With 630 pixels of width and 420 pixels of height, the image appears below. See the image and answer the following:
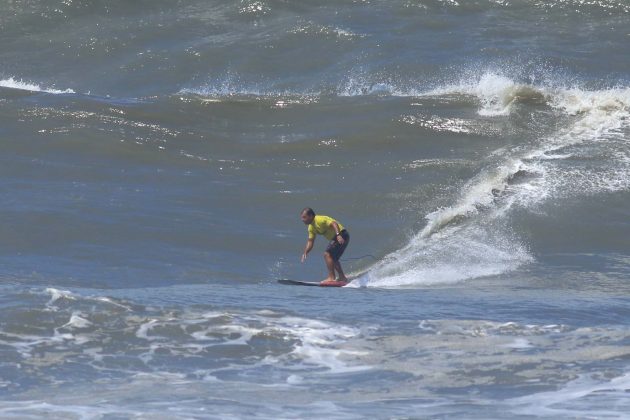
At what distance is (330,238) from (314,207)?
7.34ft

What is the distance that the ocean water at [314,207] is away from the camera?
888 centimetres

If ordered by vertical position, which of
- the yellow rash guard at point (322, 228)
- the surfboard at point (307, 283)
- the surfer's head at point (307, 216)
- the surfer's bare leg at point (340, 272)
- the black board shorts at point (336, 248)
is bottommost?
the surfboard at point (307, 283)

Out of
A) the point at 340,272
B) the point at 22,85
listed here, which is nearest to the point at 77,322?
the point at 340,272

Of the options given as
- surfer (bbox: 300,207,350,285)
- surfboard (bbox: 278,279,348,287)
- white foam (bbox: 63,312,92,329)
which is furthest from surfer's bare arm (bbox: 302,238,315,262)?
white foam (bbox: 63,312,92,329)

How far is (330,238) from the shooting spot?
47.9 ft

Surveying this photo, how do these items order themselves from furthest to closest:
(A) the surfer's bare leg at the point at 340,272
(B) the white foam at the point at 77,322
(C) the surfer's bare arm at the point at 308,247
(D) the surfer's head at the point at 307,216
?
1. (D) the surfer's head at the point at 307,216
2. (C) the surfer's bare arm at the point at 308,247
3. (A) the surfer's bare leg at the point at 340,272
4. (B) the white foam at the point at 77,322

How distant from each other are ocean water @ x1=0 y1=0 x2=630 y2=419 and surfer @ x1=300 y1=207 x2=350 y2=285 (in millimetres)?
491

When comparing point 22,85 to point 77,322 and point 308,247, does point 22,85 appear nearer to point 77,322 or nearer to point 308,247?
point 308,247

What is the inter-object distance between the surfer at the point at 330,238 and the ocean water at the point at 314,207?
49cm

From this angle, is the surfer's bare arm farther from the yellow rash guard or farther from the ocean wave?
the ocean wave

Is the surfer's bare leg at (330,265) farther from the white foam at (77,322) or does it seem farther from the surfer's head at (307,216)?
the white foam at (77,322)

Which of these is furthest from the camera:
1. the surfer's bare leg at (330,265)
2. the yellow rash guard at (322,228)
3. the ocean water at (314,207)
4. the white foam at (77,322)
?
the yellow rash guard at (322,228)

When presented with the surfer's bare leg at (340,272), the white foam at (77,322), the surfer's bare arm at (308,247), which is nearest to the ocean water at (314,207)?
the white foam at (77,322)

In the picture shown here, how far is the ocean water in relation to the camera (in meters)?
8.88
